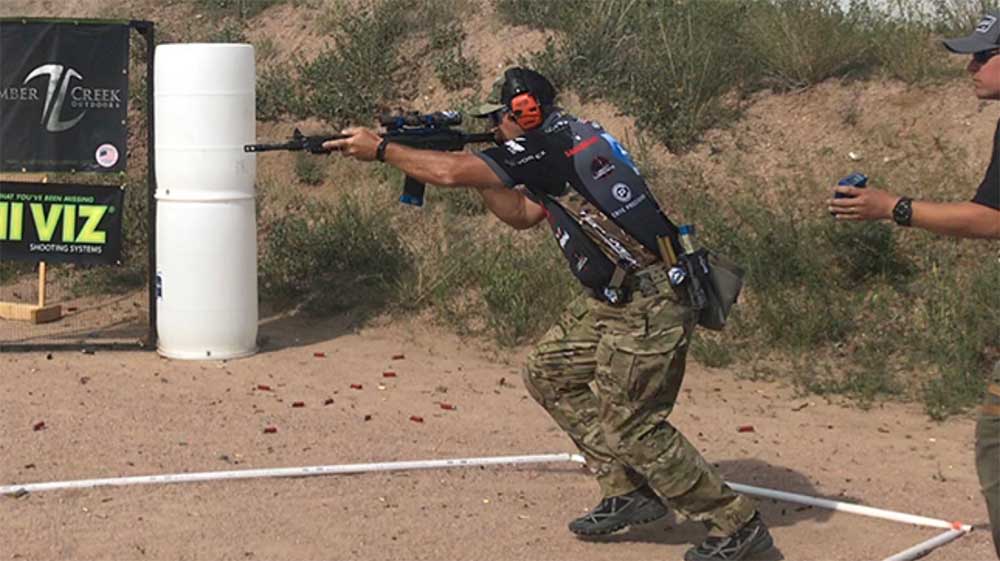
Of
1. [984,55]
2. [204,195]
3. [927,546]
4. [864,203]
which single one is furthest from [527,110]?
[204,195]

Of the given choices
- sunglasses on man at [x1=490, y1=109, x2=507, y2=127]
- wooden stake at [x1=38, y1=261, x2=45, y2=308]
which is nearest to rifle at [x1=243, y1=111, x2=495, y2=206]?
sunglasses on man at [x1=490, y1=109, x2=507, y2=127]

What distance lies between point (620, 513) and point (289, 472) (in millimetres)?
1677

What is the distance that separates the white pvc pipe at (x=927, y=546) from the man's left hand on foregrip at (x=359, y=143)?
2.70 meters

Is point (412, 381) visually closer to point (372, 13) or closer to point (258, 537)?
point (258, 537)

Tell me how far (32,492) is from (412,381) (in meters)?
3.02

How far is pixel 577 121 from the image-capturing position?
17.7 ft

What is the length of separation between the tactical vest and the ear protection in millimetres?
71

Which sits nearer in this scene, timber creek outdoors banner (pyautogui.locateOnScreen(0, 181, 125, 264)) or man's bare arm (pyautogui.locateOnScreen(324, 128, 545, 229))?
man's bare arm (pyautogui.locateOnScreen(324, 128, 545, 229))

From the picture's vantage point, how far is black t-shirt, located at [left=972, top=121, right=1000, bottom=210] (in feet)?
13.7

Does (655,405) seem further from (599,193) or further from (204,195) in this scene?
(204,195)

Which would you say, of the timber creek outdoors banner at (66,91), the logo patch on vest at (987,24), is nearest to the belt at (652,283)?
the logo patch on vest at (987,24)

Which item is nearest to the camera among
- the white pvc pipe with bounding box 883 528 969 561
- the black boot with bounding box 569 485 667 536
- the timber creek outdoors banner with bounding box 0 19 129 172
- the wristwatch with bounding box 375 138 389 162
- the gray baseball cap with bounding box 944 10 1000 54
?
the gray baseball cap with bounding box 944 10 1000 54

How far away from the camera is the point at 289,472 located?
6387 millimetres

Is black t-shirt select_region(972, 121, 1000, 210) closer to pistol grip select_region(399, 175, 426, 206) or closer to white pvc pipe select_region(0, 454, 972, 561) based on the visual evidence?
white pvc pipe select_region(0, 454, 972, 561)
